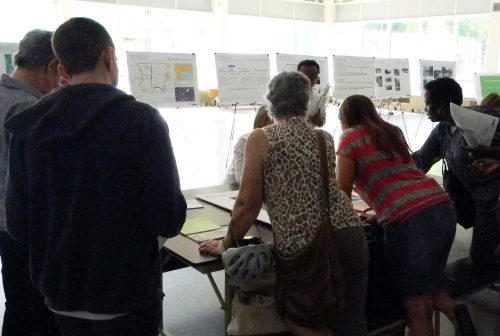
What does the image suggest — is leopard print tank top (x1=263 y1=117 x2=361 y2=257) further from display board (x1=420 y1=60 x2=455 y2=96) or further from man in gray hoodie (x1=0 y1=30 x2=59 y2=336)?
display board (x1=420 y1=60 x2=455 y2=96)

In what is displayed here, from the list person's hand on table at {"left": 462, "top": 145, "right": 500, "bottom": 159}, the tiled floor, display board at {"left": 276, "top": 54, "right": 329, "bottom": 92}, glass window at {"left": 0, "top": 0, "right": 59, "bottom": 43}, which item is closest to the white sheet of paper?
the tiled floor

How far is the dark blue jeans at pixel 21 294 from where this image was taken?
5.53ft

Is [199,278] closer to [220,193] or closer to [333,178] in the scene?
[220,193]

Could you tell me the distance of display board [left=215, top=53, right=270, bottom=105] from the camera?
4.43 meters

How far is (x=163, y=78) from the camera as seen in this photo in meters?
4.13

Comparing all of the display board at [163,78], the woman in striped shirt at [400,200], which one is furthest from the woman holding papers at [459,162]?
the display board at [163,78]

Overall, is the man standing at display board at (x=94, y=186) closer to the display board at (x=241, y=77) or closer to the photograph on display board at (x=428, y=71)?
the display board at (x=241, y=77)

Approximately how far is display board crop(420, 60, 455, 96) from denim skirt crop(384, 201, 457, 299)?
4372 mm

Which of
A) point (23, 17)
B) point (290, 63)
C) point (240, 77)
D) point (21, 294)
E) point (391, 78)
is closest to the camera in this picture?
point (21, 294)

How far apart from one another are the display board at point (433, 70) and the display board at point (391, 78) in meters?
0.25

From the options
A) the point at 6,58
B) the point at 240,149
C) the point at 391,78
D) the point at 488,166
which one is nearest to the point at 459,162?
the point at 488,166

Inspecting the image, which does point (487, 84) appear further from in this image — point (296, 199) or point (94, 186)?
point (94, 186)

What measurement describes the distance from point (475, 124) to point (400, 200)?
620 millimetres

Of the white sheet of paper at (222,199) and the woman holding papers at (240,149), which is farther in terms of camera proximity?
the woman holding papers at (240,149)
